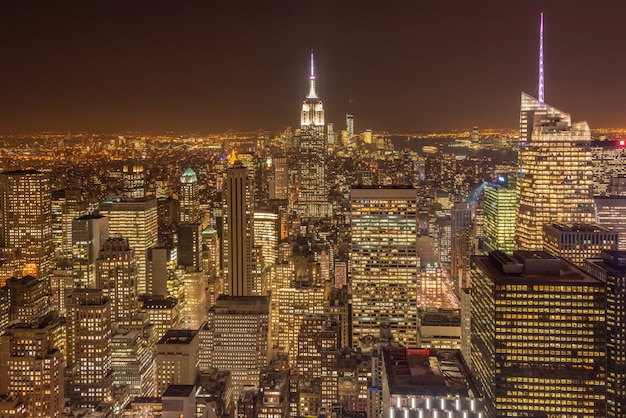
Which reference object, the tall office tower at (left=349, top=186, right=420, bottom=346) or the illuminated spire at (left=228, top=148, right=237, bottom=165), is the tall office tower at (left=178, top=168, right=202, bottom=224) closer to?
the illuminated spire at (left=228, top=148, right=237, bottom=165)

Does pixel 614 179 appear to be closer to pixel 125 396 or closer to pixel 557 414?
pixel 557 414

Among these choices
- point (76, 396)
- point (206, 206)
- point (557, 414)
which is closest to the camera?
point (557, 414)

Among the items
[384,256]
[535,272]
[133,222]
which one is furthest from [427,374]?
[133,222]

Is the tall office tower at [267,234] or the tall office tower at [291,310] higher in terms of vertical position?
the tall office tower at [267,234]

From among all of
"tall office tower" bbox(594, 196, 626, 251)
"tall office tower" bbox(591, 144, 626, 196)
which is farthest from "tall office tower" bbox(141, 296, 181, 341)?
"tall office tower" bbox(591, 144, 626, 196)

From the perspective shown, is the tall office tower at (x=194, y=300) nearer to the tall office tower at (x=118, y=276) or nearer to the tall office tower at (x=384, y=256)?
the tall office tower at (x=118, y=276)

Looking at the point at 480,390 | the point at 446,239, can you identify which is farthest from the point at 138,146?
the point at 480,390

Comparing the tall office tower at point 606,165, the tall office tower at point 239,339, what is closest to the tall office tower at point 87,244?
the tall office tower at point 239,339
